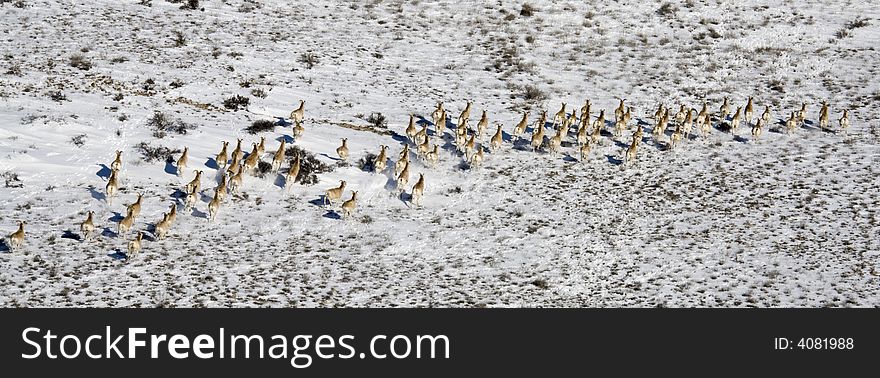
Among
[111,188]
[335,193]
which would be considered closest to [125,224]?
[111,188]

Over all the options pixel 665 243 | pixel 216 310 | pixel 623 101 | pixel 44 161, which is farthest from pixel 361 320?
pixel 623 101

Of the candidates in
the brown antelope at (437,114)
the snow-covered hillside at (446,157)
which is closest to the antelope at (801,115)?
the snow-covered hillside at (446,157)

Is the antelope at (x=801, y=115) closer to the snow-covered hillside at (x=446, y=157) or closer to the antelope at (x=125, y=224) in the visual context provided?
the snow-covered hillside at (x=446, y=157)

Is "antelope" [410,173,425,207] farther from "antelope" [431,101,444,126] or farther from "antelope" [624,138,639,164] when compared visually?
"antelope" [624,138,639,164]

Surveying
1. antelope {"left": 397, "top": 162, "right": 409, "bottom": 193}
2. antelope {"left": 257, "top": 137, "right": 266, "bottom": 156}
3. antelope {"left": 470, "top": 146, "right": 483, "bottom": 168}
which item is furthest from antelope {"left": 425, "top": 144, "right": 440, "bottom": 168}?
antelope {"left": 257, "top": 137, "right": 266, "bottom": 156}

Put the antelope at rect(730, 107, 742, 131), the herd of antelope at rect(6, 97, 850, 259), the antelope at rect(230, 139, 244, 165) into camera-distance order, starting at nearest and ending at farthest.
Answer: the herd of antelope at rect(6, 97, 850, 259), the antelope at rect(230, 139, 244, 165), the antelope at rect(730, 107, 742, 131)

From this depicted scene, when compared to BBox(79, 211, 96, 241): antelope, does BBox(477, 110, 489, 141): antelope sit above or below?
above
